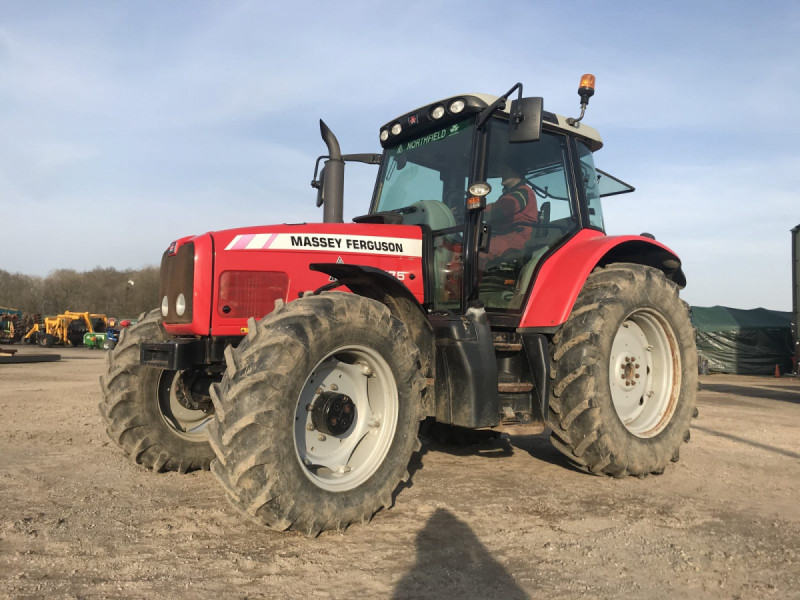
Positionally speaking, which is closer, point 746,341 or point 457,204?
point 457,204

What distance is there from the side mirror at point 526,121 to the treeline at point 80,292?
204 feet

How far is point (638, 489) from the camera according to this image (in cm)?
411

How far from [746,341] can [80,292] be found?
213 ft

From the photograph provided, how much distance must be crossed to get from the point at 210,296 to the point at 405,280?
1352mm

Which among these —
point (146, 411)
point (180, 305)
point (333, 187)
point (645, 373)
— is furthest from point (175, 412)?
point (645, 373)

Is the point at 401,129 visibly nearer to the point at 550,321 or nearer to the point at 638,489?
the point at 550,321

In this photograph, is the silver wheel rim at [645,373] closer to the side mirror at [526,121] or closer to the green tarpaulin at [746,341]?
the side mirror at [526,121]

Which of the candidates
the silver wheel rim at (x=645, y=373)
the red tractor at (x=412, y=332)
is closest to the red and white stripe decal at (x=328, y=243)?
the red tractor at (x=412, y=332)

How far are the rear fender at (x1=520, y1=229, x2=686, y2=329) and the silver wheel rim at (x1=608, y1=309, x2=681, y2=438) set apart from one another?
56cm

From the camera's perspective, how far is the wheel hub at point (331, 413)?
3254mm

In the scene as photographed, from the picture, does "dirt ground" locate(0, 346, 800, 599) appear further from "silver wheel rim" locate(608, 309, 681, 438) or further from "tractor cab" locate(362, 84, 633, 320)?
"tractor cab" locate(362, 84, 633, 320)

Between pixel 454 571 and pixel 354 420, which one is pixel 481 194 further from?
pixel 454 571

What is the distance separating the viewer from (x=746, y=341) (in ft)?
63.8

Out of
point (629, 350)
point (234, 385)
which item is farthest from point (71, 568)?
point (629, 350)
